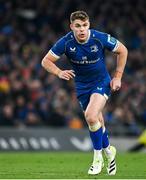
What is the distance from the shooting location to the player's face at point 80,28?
12.6 m

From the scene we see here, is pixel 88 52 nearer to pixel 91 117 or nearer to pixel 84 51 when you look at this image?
pixel 84 51

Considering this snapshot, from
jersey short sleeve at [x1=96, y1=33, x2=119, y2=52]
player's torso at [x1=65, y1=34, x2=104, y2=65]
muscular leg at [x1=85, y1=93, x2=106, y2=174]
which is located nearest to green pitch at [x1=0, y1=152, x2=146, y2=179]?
muscular leg at [x1=85, y1=93, x2=106, y2=174]

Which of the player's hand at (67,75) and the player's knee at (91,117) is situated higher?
the player's hand at (67,75)

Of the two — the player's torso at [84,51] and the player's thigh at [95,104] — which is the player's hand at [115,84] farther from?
the player's torso at [84,51]

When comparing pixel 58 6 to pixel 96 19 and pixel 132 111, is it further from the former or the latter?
pixel 132 111

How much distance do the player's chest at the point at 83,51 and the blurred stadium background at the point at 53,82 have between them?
7.97 m

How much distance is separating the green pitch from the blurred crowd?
4223 mm

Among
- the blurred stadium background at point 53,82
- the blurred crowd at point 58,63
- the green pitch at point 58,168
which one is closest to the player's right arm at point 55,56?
the green pitch at point 58,168

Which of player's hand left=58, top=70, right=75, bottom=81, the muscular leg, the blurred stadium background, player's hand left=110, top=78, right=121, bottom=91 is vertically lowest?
the blurred stadium background

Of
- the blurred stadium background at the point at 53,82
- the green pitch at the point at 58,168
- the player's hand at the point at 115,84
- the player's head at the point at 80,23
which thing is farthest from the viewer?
the blurred stadium background at the point at 53,82

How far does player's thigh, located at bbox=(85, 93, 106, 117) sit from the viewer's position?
1257 cm

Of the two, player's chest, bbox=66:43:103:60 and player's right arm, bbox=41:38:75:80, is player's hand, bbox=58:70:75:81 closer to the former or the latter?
player's right arm, bbox=41:38:75:80

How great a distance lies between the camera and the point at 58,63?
24.9 meters

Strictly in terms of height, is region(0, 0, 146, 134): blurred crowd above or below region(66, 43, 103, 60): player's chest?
below
